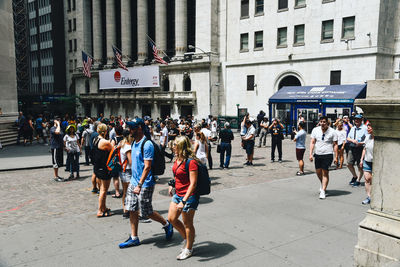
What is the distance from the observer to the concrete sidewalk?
17.5 feet

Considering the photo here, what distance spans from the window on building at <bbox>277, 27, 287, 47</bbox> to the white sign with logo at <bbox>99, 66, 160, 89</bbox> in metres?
16.2

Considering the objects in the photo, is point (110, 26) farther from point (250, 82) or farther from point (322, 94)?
point (322, 94)

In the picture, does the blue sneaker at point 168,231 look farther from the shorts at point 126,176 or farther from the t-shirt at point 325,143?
the t-shirt at point 325,143

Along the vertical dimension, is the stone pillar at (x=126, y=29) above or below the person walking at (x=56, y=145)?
above

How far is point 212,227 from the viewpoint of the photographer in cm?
672

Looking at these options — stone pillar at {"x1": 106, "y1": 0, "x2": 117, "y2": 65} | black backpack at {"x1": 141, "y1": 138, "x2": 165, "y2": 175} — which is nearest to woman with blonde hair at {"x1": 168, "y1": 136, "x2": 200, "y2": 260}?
black backpack at {"x1": 141, "y1": 138, "x2": 165, "y2": 175}

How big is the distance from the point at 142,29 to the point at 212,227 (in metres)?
44.1

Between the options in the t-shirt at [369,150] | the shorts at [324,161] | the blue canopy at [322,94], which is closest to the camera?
the t-shirt at [369,150]

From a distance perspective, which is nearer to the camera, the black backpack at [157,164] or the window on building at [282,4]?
the black backpack at [157,164]

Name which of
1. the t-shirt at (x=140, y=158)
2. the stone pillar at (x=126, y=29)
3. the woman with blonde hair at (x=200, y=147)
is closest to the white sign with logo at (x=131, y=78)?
the stone pillar at (x=126, y=29)

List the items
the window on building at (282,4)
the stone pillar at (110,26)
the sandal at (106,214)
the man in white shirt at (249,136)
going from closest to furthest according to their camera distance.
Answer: the sandal at (106,214), the man in white shirt at (249,136), the window on building at (282,4), the stone pillar at (110,26)

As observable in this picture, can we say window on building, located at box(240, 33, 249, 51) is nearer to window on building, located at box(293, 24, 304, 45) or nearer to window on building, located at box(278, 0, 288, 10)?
window on building, located at box(278, 0, 288, 10)

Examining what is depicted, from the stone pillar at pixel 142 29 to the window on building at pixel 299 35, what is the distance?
2183cm

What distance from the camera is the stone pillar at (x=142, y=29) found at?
46.6 m
